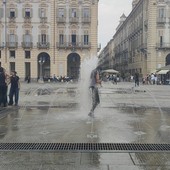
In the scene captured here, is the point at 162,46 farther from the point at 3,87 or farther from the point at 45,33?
the point at 3,87

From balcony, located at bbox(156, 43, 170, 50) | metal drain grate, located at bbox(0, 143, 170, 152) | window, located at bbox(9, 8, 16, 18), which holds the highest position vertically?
window, located at bbox(9, 8, 16, 18)

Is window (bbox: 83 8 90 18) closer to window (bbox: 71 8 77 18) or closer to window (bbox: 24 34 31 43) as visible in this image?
window (bbox: 71 8 77 18)

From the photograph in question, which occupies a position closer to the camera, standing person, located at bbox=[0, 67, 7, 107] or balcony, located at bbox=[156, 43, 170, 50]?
standing person, located at bbox=[0, 67, 7, 107]

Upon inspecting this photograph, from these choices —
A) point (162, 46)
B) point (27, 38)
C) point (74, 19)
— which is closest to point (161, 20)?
point (162, 46)

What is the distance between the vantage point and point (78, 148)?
254 inches

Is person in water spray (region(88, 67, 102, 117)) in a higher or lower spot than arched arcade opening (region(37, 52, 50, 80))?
lower

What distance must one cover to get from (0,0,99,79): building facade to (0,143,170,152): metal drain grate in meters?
54.7

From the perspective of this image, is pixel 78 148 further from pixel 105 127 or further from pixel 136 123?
pixel 136 123

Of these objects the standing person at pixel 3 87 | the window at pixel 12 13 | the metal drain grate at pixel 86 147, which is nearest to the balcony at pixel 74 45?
the window at pixel 12 13

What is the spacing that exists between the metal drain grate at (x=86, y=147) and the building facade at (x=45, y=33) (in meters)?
54.7

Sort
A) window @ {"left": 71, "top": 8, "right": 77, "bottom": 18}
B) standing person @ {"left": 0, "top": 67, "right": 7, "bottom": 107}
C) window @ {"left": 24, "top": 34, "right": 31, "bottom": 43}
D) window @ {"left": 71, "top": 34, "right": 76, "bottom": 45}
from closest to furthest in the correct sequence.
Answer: standing person @ {"left": 0, "top": 67, "right": 7, "bottom": 107}
window @ {"left": 24, "top": 34, "right": 31, "bottom": 43}
window @ {"left": 71, "top": 8, "right": 77, "bottom": 18}
window @ {"left": 71, "top": 34, "right": 76, "bottom": 45}

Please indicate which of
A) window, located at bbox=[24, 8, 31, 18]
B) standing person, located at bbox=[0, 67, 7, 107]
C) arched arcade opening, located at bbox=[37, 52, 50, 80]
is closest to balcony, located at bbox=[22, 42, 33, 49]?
arched arcade opening, located at bbox=[37, 52, 50, 80]

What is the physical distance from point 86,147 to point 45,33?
56220mm

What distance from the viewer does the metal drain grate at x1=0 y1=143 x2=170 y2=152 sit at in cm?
638
